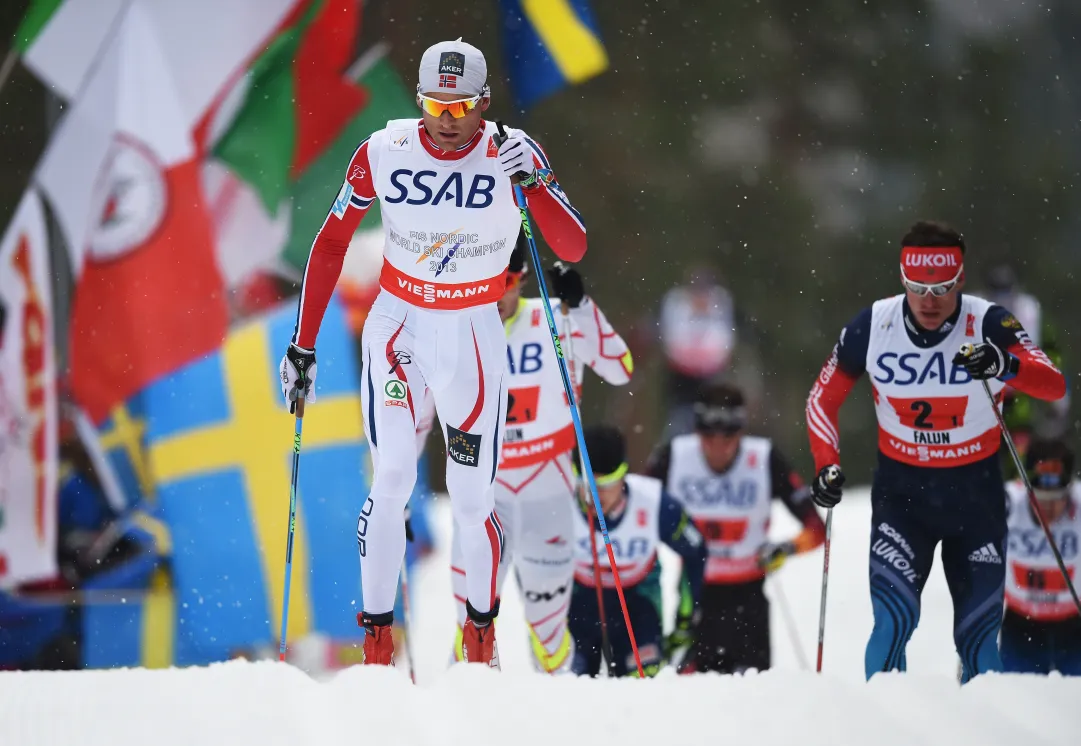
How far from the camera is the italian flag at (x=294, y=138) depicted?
33.7 feet

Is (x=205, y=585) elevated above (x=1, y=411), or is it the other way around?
(x=1, y=411)

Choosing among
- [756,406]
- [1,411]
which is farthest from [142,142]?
[756,406]

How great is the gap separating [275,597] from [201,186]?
3092mm

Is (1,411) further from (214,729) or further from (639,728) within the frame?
(639,728)

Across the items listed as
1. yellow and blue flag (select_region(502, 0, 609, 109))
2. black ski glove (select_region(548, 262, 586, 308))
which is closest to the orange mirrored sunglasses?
black ski glove (select_region(548, 262, 586, 308))

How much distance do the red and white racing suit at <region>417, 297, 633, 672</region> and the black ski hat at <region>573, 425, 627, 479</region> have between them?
→ 0.16m

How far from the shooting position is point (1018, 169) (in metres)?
22.0

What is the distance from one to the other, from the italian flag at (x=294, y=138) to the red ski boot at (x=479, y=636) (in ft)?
18.6

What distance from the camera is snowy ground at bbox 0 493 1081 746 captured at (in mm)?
4141

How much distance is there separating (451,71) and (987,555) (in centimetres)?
281

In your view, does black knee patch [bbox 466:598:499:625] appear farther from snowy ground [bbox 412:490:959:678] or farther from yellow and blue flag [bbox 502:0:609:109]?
yellow and blue flag [bbox 502:0:609:109]

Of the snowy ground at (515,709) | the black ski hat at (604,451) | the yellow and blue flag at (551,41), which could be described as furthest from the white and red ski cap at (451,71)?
the yellow and blue flag at (551,41)

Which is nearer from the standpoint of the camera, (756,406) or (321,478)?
(321,478)

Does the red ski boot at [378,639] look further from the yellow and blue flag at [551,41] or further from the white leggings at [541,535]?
the yellow and blue flag at [551,41]
